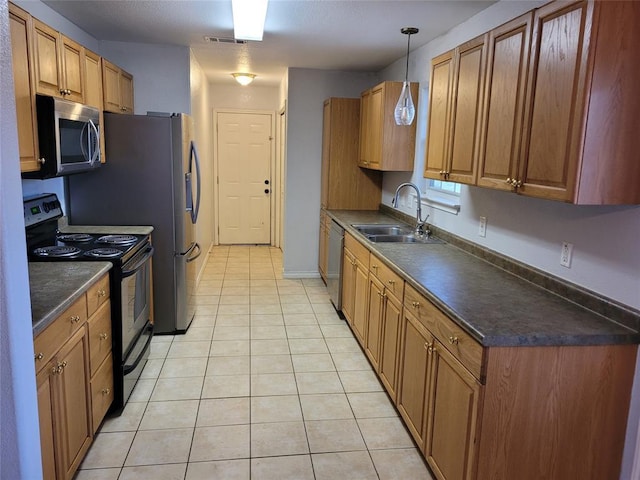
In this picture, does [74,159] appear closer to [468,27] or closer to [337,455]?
[337,455]

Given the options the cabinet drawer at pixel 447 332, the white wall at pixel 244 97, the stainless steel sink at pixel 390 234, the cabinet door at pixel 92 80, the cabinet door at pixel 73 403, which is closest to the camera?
the cabinet drawer at pixel 447 332

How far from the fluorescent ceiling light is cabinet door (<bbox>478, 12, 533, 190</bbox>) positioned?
140 centimetres

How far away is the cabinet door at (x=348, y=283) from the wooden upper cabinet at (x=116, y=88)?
2227 mm

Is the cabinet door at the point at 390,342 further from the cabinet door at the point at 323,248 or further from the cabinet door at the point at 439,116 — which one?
the cabinet door at the point at 323,248

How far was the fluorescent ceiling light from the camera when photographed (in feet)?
9.33

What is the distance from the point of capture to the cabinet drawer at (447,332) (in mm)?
1747

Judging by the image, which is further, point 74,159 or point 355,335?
point 355,335

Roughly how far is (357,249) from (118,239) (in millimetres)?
1740

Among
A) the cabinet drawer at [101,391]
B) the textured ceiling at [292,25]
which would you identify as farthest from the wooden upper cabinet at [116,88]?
the cabinet drawer at [101,391]

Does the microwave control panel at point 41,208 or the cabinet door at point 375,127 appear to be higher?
the cabinet door at point 375,127

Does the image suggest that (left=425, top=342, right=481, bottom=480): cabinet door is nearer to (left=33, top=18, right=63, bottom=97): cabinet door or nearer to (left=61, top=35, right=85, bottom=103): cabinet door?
(left=33, top=18, right=63, bottom=97): cabinet door

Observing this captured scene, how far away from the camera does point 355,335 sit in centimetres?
389

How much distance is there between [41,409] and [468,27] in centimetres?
327

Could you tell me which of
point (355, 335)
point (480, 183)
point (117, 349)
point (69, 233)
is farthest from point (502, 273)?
point (69, 233)
